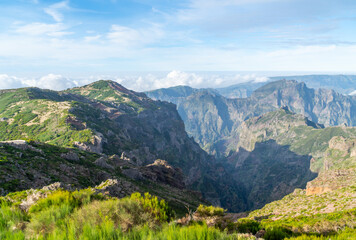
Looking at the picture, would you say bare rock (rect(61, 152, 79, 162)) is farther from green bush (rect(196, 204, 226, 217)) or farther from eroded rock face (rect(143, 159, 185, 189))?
green bush (rect(196, 204, 226, 217))

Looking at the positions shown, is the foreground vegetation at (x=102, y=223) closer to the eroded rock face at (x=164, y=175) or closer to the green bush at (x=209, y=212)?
the green bush at (x=209, y=212)

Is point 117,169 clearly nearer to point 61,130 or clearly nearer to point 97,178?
point 97,178

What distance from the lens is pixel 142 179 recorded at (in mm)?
80312

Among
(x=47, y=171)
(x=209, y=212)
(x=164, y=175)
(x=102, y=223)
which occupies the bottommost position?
(x=164, y=175)

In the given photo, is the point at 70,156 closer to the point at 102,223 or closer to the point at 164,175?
the point at 164,175

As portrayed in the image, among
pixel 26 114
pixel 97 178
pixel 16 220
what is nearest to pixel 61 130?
pixel 26 114

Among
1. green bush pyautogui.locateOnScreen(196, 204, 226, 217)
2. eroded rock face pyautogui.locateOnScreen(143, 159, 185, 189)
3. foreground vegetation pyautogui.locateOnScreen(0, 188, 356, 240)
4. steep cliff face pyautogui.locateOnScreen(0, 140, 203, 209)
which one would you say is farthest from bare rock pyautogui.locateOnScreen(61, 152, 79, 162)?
green bush pyautogui.locateOnScreen(196, 204, 226, 217)

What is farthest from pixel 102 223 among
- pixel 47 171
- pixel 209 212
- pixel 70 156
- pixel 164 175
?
pixel 164 175

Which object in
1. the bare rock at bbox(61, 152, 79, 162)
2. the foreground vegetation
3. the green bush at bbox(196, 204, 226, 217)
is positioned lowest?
the bare rock at bbox(61, 152, 79, 162)

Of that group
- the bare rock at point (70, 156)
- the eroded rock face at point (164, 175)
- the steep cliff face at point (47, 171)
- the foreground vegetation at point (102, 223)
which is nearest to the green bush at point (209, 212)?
the foreground vegetation at point (102, 223)

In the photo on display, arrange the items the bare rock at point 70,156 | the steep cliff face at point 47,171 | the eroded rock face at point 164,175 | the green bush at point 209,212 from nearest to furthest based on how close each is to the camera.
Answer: the green bush at point 209,212
the steep cliff face at point 47,171
the bare rock at point 70,156
the eroded rock face at point 164,175

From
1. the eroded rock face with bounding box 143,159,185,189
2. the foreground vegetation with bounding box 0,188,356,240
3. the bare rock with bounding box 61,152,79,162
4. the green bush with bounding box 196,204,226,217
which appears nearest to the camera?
the foreground vegetation with bounding box 0,188,356,240

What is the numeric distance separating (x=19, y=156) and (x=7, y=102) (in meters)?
165

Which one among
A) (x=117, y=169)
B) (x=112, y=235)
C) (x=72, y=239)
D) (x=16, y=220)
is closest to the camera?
(x=72, y=239)
